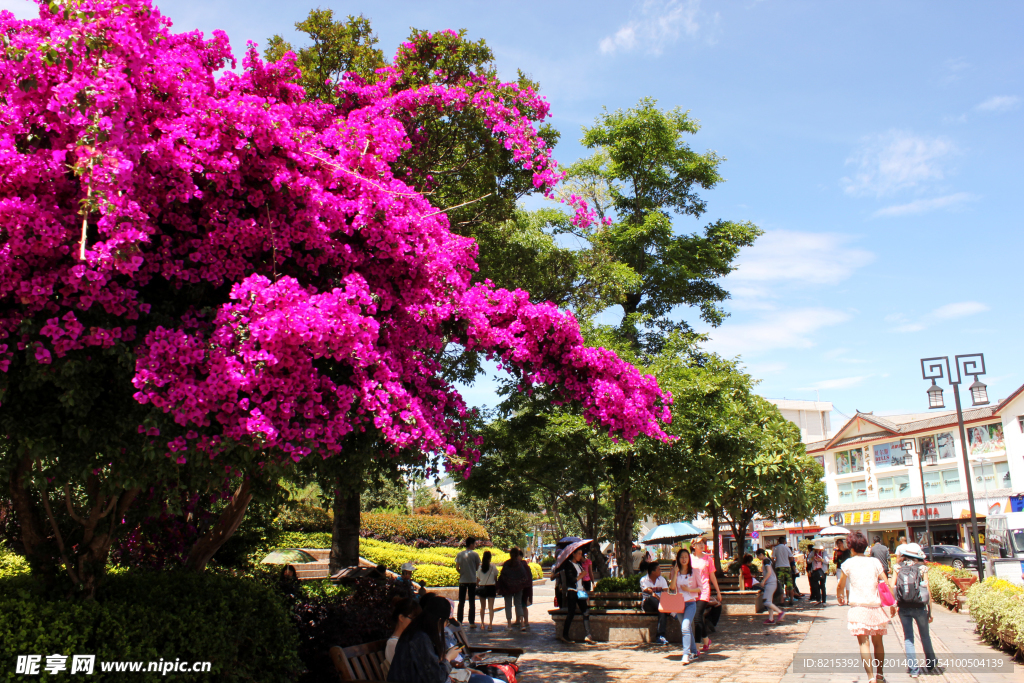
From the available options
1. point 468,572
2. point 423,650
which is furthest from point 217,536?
point 468,572

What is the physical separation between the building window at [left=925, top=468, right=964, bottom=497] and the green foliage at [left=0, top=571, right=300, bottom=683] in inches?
2006

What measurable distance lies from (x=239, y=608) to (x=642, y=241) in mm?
15765

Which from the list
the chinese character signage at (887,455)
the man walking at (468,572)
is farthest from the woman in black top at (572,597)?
the chinese character signage at (887,455)

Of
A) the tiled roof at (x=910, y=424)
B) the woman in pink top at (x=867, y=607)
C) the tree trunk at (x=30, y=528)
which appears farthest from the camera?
the tiled roof at (x=910, y=424)

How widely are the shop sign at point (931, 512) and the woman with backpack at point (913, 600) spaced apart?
41.6 m

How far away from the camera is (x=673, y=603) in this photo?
10.2 meters

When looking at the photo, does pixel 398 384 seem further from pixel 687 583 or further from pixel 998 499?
pixel 998 499

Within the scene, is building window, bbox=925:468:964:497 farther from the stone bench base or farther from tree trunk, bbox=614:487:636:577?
the stone bench base

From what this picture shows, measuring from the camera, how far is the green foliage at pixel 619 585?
1255 cm

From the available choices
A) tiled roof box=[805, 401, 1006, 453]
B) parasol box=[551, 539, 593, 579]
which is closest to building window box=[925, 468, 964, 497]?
tiled roof box=[805, 401, 1006, 453]

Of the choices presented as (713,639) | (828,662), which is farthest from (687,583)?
(713,639)

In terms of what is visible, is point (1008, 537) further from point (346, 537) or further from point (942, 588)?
point (346, 537)

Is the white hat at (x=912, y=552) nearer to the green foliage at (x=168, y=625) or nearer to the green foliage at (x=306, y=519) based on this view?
the green foliage at (x=168, y=625)

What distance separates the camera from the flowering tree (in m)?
4.45
